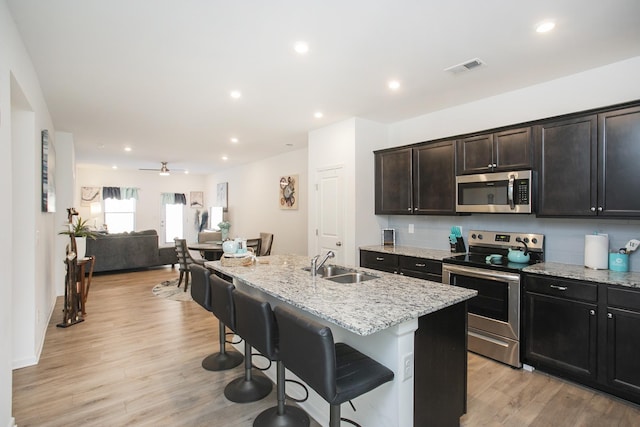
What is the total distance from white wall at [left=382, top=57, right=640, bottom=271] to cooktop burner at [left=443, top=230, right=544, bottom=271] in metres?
0.09

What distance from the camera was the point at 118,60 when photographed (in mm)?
2766

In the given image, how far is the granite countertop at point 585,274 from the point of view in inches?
95.1

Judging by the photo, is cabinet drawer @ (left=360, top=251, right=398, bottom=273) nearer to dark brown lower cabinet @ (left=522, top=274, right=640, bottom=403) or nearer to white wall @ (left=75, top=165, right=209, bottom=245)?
dark brown lower cabinet @ (left=522, top=274, right=640, bottom=403)

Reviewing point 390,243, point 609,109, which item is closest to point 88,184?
point 390,243

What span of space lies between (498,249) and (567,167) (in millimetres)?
1063

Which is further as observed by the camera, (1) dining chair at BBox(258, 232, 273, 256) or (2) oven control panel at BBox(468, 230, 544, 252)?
(1) dining chair at BBox(258, 232, 273, 256)

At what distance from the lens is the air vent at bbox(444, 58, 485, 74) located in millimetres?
2767

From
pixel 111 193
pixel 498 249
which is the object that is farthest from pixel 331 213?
pixel 111 193

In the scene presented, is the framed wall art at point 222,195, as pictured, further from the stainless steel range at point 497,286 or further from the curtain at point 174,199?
the stainless steel range at point 497,286

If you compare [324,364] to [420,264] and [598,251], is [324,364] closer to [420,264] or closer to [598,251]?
[420,264]

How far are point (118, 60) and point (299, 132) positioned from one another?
9.21ft

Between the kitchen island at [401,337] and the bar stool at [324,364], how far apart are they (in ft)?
0.34

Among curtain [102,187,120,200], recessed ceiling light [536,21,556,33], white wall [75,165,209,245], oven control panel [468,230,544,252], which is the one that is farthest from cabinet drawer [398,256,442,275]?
curtain [102,187,120,200]

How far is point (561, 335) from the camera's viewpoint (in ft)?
8.77
